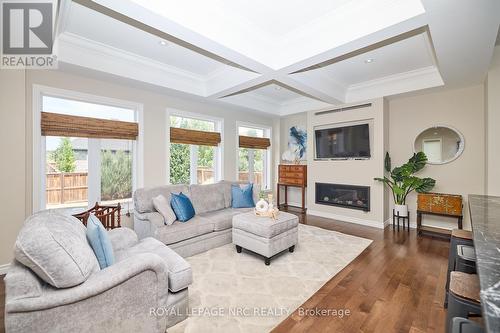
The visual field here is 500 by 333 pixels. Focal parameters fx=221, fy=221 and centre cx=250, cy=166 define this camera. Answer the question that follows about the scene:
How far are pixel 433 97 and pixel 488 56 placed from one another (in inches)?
63.1

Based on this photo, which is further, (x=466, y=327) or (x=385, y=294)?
(x=385, y=294)

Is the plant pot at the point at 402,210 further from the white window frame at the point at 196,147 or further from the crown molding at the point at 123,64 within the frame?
the crown molding at the point at 123,64

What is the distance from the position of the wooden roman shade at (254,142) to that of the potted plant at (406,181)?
10.2 feet

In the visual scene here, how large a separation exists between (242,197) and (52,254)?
3152 mm

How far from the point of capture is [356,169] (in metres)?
4.88

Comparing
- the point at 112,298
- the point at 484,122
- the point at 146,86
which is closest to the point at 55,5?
the point at 146,86

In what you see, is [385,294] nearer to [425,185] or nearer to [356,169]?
[425,185]

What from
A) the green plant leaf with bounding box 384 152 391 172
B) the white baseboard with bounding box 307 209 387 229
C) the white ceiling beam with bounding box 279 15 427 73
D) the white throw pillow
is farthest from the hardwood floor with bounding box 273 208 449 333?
the white ceiling beam with bounding box 279 15 427 73

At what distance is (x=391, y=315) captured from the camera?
194 cm

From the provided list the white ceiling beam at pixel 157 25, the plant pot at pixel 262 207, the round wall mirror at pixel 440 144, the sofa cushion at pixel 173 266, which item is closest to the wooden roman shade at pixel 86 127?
the white ceiling beam at pixel 157 25

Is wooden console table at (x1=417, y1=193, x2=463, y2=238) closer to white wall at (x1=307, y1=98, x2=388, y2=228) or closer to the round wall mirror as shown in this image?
white wall at (x1=307, y1=98, x2=388, y2=228)

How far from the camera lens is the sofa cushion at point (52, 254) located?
3.95 ft

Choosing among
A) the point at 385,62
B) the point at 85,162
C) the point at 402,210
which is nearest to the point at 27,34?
the point at 85,162

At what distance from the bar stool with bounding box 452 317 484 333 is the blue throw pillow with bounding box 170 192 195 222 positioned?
117 inches
